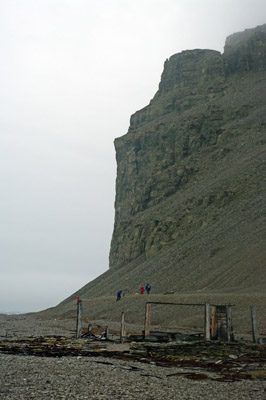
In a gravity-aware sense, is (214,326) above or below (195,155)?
below

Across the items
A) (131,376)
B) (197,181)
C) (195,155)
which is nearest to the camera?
(131,376)

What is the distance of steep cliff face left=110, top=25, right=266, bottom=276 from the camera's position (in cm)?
7294

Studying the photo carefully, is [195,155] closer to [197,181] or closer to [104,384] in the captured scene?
[197,181]

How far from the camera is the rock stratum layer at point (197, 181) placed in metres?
55.1

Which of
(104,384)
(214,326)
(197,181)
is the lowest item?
(104,384)

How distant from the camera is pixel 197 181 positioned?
88.8 meters

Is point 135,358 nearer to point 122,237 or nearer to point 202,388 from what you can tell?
point 202,388

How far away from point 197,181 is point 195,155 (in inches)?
429

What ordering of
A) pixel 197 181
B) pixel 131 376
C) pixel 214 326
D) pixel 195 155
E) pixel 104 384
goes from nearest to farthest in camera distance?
pixel 104 384
pixel 131 376
pixel 214 326
pixel 197 181
pixel 195 155

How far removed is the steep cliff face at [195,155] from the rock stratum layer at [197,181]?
9.8 inches

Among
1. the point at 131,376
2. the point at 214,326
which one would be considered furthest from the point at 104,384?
the point at 214,326

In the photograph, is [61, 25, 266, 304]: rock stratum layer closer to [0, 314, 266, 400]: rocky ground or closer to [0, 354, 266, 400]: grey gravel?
[0, 314, 266, 400]: rocky ground

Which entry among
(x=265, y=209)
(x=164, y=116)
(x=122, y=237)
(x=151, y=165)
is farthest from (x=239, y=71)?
(x=265, y=209)

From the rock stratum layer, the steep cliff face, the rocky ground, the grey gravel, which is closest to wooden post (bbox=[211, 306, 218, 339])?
the rocky ground
